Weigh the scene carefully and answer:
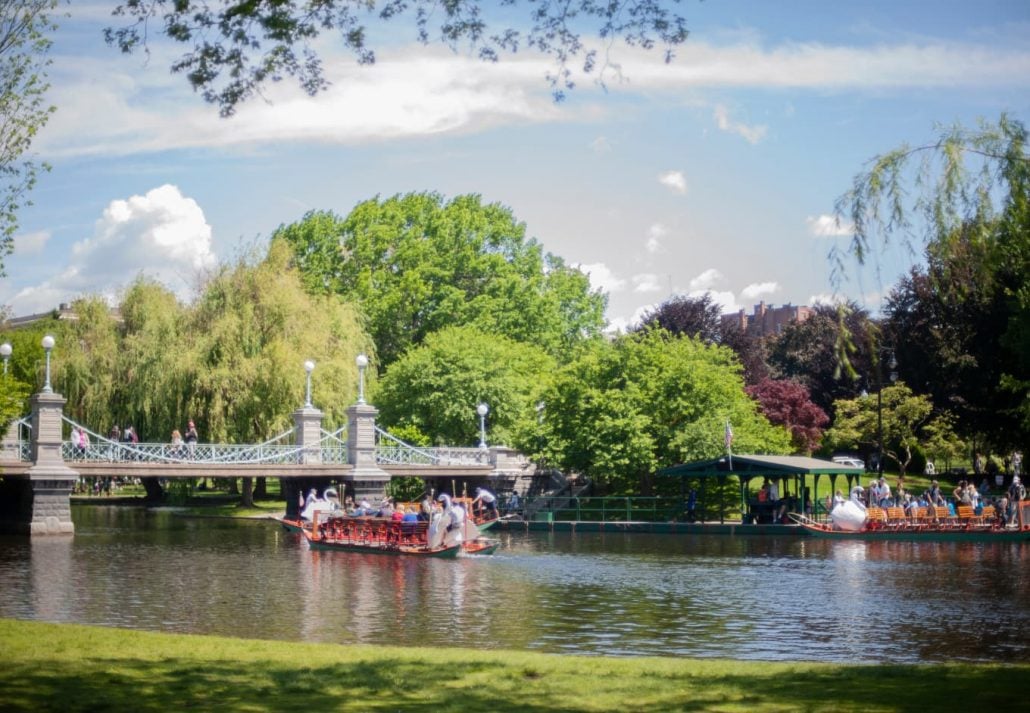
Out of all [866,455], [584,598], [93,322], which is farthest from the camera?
[866,455]

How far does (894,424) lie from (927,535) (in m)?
21.3

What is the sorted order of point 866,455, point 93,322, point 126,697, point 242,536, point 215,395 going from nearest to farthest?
point 126,697, point 242,536, point 215,395, point 93,322, point 866,455

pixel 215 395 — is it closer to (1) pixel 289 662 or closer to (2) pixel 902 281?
(2) pixel 902 281

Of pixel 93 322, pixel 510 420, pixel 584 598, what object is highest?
pixel 93 322

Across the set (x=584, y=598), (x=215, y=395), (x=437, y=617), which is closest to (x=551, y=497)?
(x=215, y=395)

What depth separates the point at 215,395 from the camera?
5803 centimetres

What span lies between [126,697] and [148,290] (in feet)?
178

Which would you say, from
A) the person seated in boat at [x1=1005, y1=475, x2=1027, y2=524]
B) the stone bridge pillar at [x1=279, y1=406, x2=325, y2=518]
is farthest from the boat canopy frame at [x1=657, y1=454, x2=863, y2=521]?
the stone bridge pillar at [x1=279, y1=406, x2=325, y2=518]

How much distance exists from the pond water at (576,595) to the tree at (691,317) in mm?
37044

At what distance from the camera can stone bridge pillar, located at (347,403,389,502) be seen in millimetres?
57000

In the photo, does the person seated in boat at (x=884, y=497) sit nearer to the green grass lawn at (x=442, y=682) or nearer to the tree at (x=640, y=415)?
the tree at (x=640, y=415)

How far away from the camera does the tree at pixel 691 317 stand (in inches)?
3246

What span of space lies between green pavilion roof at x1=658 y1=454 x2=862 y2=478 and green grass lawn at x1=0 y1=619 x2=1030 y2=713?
111 ft

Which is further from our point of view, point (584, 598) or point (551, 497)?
point (551, 497)
